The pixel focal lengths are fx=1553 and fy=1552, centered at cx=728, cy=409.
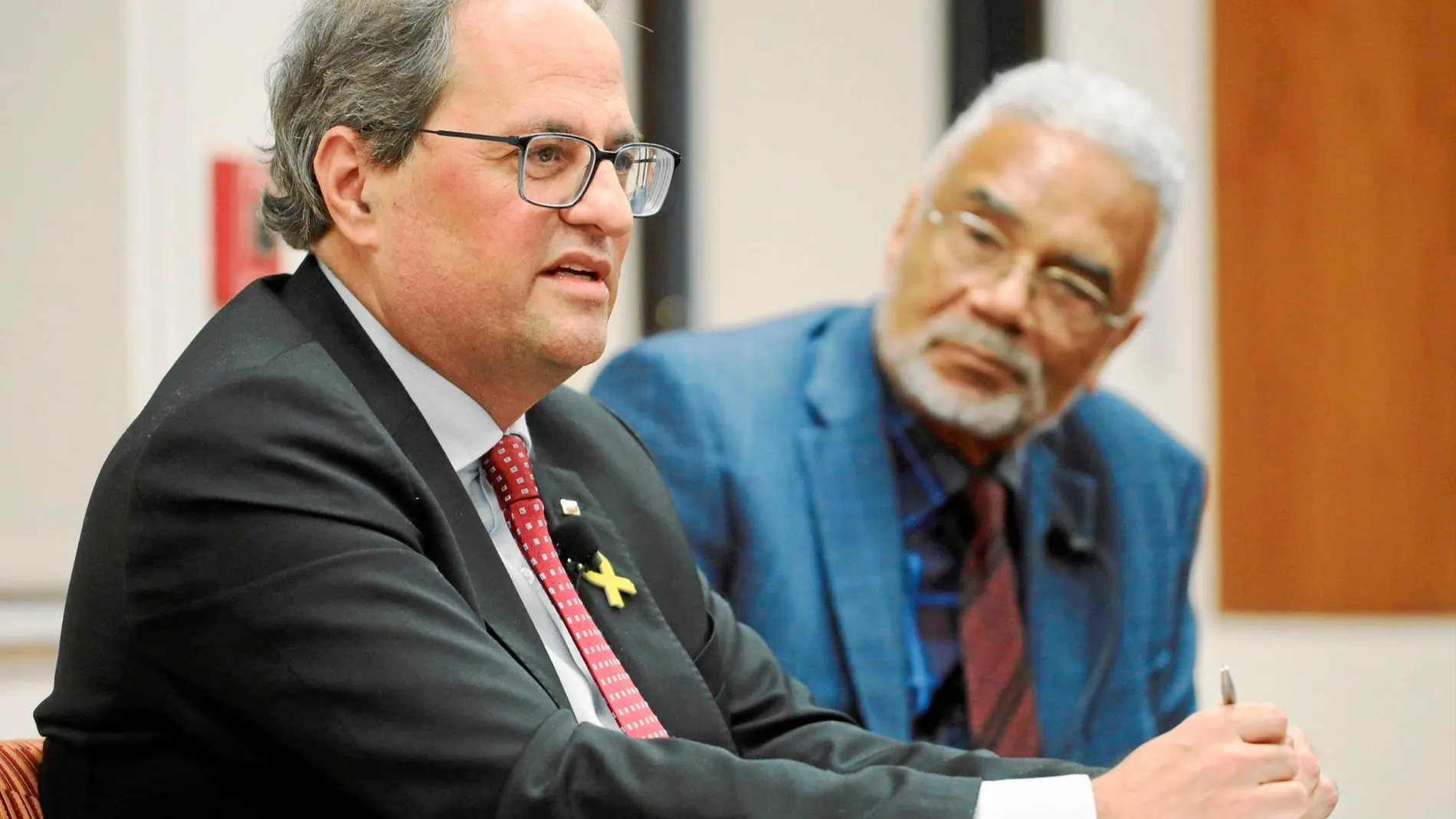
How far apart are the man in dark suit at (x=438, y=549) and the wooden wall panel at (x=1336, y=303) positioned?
2.55m

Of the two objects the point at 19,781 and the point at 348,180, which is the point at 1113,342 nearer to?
the point at 348,180

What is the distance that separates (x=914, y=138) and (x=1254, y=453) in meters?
1.13

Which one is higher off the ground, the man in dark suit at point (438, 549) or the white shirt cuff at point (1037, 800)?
the man in dark suit at point (438, 549)

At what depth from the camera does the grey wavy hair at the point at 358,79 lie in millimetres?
1286

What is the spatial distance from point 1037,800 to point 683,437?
1.05 metres

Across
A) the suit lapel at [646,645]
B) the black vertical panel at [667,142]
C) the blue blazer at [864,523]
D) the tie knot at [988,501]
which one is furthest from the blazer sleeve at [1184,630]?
the black vertical panel at [667,142]

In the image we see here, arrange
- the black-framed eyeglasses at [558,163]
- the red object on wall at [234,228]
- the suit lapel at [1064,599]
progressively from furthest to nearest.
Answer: the red object on wall at [234,228] < the suit lapel at [1064,599] < the black-framed eyeglasses at [558,163]

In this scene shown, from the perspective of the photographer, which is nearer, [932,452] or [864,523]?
[864,523]

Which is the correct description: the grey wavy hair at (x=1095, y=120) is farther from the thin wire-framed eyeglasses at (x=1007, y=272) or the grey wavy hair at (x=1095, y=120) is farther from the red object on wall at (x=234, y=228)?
the red object on wall at (x=234, y=228)

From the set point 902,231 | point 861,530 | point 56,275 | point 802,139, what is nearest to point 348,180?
point 861,530

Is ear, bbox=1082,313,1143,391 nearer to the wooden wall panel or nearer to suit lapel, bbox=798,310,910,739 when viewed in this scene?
suit lapel, bbox=798,310,910,739

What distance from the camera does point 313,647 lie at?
1.04 meters

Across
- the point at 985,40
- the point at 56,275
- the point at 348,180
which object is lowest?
the point at 56,275

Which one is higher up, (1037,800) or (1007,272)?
(1007,272)
